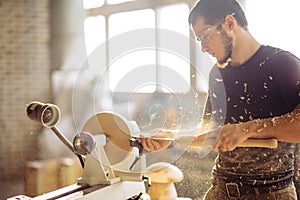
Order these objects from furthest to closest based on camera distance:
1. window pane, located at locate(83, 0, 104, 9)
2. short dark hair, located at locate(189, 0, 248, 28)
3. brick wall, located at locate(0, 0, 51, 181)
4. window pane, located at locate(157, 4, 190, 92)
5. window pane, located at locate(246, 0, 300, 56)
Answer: window pane, located at locate(83, 0, 104, 9), brick wall, located at locate(0, 0, 51, 181), window pane, located at locate(157, 4, 190, 92), window pane, located at locate(246, 0, 300, 56), short dark hair, located at locate(189, 0, 248, 28)

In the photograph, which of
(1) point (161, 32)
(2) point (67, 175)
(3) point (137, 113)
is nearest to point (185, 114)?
(3) point (137, 113)

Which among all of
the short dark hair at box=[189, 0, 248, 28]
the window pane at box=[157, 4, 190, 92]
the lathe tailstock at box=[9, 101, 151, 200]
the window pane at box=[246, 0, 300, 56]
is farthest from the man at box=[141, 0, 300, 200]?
the window pane at box=[157, 4, 190, 92]

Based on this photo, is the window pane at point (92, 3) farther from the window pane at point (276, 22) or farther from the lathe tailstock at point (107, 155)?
the lathe tailstock at point (107, 155)

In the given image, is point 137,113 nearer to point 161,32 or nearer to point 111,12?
point 161,32

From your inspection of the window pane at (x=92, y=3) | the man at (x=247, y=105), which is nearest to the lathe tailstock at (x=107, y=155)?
the man at (x=247, y=105)

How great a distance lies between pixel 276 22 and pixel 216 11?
974mm

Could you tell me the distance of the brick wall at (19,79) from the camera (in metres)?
4.24

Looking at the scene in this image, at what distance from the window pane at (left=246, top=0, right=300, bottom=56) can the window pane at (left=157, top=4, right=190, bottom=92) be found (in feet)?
2.20

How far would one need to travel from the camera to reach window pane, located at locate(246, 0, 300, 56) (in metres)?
2.80

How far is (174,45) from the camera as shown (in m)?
3.70

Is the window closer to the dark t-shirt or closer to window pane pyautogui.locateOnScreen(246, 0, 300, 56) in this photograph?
window pane pyautogui.locateOnScreen(246, 0, 300, 56)

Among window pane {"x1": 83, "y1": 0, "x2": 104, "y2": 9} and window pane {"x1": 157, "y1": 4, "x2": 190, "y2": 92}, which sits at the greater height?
window pane {"x1": 83, "y1": 0, "x2": 104, "y2": 9}

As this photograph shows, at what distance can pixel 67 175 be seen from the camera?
3.90 metres

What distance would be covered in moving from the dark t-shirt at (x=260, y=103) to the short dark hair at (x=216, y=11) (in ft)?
0.66
